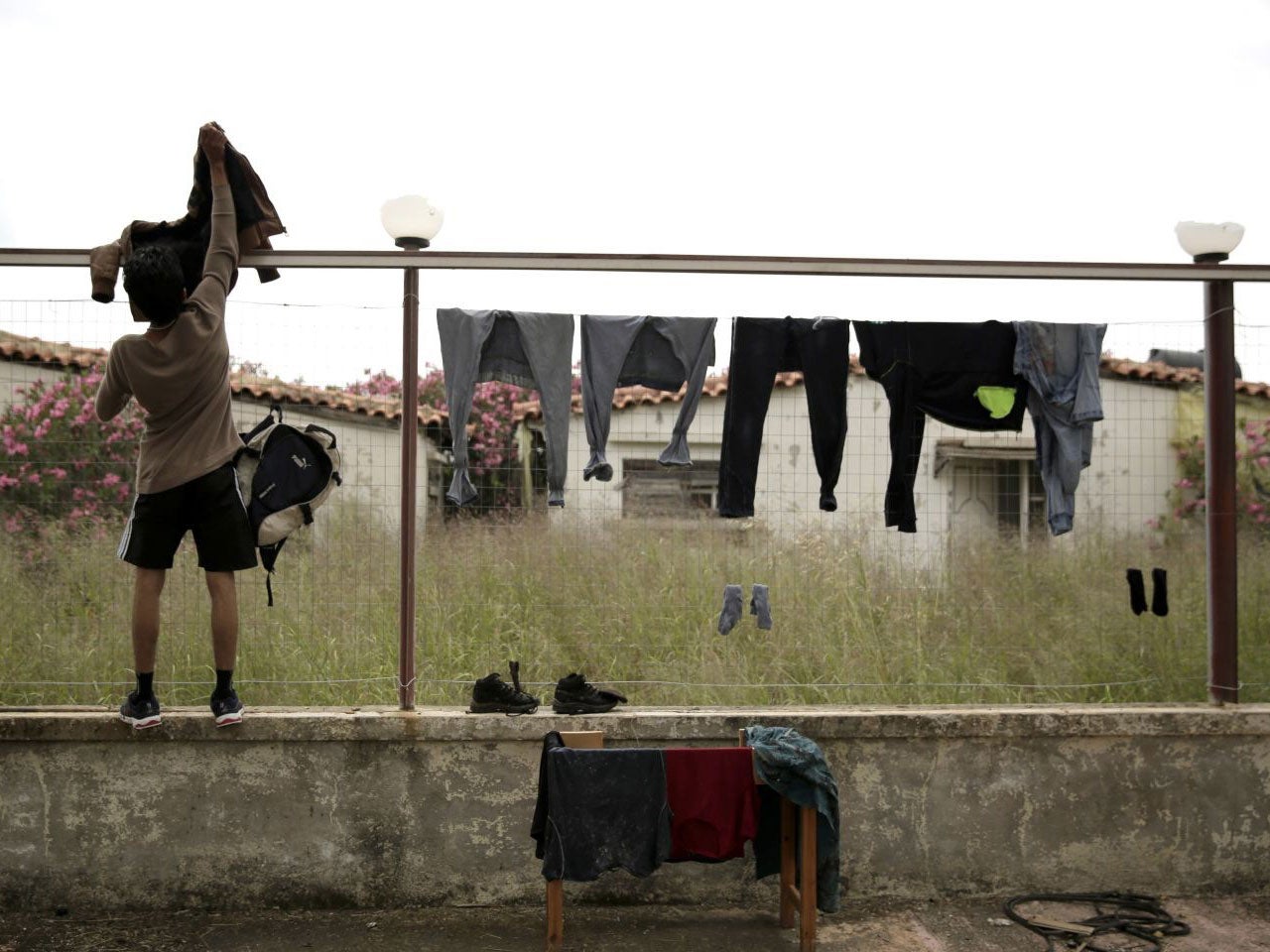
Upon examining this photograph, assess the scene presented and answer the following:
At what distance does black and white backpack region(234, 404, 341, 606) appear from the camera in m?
4.56

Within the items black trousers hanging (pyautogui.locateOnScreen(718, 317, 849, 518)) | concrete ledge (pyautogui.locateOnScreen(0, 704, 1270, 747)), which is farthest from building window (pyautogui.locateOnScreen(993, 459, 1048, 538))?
concrete ledge (pyautogui.locateOnScreen(0, 704, 1270, 747))

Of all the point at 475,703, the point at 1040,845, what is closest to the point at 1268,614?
the point at 1040,845

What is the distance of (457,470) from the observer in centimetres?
500

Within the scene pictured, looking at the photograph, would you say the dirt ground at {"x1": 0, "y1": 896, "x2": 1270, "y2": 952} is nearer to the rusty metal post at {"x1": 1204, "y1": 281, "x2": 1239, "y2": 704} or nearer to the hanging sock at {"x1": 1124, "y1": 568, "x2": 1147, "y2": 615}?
the rusty metal post at {"x1": 1204, "y1": 281, "x2": 1239, "y2": 704}

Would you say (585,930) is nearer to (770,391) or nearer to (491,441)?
(770,391)

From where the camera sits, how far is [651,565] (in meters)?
6.30

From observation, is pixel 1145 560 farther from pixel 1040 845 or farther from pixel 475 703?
pixel 475 703

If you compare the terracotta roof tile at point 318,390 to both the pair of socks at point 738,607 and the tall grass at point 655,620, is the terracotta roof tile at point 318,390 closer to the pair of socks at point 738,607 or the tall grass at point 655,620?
the tall grass at point 655,620

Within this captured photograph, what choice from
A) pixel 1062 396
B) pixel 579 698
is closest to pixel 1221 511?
pixel 1062 396

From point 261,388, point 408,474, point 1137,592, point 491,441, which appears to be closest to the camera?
point 408,474

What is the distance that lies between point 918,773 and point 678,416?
2.01 metres

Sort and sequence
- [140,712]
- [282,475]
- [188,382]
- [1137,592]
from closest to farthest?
[188,382] → [140,712] → [282,475] → [1137,592]

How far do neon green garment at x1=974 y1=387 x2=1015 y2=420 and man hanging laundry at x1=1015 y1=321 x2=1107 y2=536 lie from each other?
0.38 ft

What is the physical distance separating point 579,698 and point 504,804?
0.56 metres
